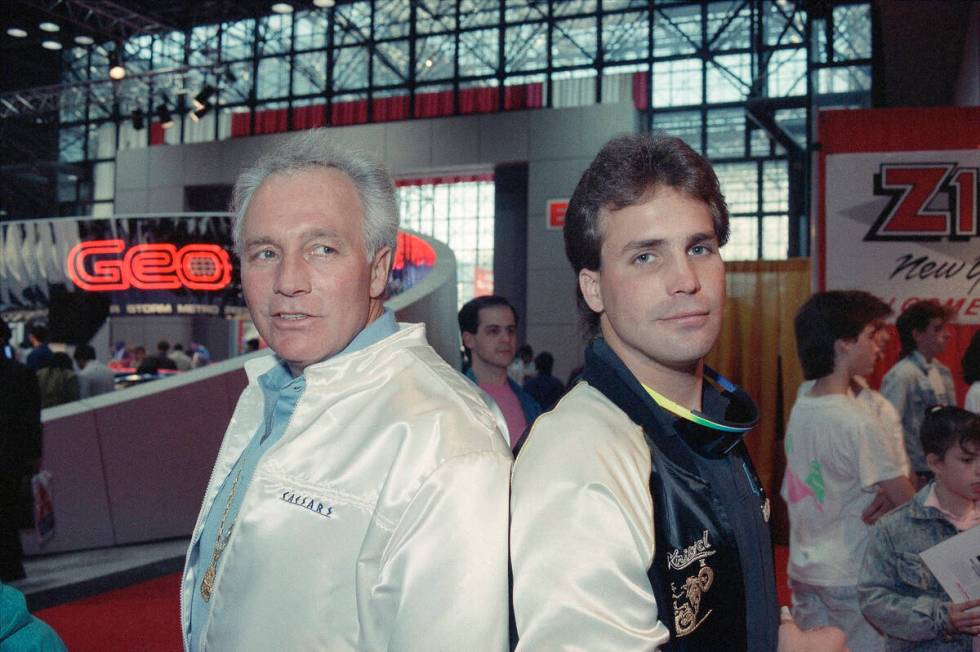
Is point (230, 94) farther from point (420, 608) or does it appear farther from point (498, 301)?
point (420, 608)

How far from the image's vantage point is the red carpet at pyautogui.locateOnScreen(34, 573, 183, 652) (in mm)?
4148

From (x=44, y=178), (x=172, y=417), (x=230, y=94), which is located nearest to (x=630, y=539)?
(x=172, y=417)

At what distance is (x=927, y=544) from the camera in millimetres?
2377

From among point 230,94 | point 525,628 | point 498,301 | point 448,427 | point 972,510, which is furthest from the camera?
point 230,94

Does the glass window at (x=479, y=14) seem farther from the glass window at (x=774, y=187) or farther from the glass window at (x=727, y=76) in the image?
the glass window at (x=774, y=187)

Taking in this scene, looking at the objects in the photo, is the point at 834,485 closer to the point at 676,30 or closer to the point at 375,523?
the point at 375,523

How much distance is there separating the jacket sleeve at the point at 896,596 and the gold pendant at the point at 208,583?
185cm

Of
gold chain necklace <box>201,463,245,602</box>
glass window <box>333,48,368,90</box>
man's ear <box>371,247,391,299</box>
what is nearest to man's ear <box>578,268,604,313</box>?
man's ear <box>371,247,391,299</box>

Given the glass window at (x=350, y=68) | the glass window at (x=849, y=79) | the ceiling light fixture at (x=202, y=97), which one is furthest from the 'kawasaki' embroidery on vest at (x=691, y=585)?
the glass window at (x=350, y=68)

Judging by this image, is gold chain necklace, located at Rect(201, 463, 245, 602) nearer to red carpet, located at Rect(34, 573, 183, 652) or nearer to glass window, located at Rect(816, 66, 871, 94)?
red carpet, located at Rect(34, 573, 183, 652)

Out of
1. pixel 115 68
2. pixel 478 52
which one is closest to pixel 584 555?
pixel 115 68

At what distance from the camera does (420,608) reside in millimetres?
1114

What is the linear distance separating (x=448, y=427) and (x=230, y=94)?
20949 mm

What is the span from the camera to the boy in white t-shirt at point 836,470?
9.58 feet
